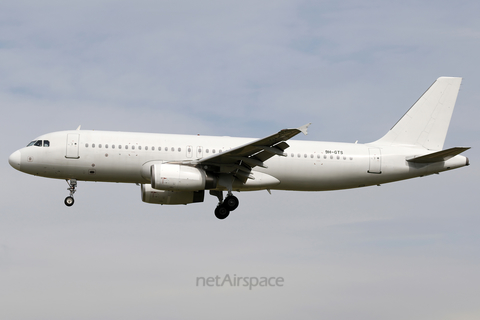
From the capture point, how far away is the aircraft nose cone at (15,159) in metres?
29.3

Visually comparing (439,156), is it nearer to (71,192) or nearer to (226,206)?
(226,206)

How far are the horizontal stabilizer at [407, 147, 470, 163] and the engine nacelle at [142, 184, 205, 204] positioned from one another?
1135cm

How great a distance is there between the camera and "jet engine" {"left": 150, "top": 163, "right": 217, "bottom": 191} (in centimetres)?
2781

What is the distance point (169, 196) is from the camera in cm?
3192

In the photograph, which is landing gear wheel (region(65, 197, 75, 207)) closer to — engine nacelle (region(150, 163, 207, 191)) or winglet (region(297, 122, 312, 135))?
engine nacelle (region(150, 163, 207, 191))

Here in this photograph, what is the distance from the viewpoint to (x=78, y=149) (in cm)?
2916

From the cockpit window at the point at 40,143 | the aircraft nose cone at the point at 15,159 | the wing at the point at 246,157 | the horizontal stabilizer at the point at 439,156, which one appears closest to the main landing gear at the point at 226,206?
the wing at the point at 246,157

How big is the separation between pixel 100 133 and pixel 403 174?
51.4ft

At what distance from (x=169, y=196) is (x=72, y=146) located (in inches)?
225

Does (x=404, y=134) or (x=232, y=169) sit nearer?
Result: (x=232, y=169)

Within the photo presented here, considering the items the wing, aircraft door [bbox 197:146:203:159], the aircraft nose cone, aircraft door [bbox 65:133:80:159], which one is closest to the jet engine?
the wing

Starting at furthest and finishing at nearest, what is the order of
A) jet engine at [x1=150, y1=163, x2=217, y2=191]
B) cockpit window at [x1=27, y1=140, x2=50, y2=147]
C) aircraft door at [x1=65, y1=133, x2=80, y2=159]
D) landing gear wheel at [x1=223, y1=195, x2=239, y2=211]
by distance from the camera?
landing gear wheel at [x1=223, y1=195, x2=239, y2=211] < cockpit window at [x1=27, y1=140, x2=50, y2=147] < aircraft door at [x1=65, y1=133, x2=80, y2=159] < jet engine at [x1=150, y1=163, x2=217, y2=191]

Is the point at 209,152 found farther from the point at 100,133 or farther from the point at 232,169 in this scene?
the point at 100,133

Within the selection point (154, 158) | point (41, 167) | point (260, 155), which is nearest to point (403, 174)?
point (260, 155)
